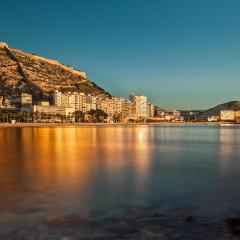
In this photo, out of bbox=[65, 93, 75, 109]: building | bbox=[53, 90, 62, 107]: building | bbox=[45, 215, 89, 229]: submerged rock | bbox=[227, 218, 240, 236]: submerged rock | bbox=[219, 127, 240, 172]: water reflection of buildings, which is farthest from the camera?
bbox=[65, 93, 75, 109]: building

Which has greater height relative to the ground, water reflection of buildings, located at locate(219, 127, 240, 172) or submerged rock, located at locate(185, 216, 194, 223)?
submerged rock, located at locate(185, 216, 194, 223)

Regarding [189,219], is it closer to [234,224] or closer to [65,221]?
[234,224]

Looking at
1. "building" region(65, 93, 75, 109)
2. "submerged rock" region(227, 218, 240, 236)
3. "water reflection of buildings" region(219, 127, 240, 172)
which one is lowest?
"water reflection of buildings" region(219, 127, 240, 172)

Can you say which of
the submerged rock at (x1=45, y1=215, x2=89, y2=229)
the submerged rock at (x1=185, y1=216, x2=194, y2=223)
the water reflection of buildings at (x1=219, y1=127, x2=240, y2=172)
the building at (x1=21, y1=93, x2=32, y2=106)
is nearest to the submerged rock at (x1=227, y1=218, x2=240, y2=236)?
the submerged rock at (x1=185, y1=216, x2=194, y2=223)

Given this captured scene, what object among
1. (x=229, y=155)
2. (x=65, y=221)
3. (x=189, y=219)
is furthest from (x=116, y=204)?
(x=229, y=155)

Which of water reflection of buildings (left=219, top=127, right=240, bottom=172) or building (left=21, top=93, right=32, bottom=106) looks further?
building (left=21, top=93, right=32, bottom=106)

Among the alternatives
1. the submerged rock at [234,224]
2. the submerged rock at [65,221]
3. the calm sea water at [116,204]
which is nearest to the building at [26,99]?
the calm sea water at [116,204]

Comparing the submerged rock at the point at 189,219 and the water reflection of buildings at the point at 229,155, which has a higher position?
the submerged rock at the point at 189,219

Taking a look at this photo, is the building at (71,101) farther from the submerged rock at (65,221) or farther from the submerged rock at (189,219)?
the submerged rock at (189,219)

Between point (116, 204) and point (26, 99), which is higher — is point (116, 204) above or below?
below

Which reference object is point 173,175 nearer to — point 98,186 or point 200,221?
point 98,186

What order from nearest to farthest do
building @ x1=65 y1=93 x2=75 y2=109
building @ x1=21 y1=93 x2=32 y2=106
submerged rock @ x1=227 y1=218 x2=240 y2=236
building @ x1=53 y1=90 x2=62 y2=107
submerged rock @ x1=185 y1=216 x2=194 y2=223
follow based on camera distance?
submerged rock @ x1=227 y1=218 x2=240 y2=236, submerged rock @ x1=185 y1=216 x2=194 y2=223, building @ x1=21 y1=93 x2=32 y2=106, building @ x1=53 y1=90 x2=62 y2=107, building @ x1=65 y1=93 x2=75 y2=109

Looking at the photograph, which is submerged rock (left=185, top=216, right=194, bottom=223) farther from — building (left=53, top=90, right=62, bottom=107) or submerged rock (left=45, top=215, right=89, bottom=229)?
building (left=53, top=90, right=62, bottom=107)

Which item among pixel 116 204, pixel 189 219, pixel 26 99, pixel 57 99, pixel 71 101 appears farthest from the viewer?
pixel 71 101
